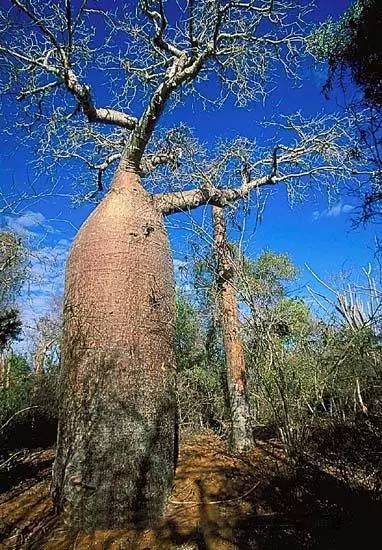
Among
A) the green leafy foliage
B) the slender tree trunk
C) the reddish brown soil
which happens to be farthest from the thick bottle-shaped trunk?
the green leafy foliage

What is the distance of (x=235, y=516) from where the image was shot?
2.38 meters

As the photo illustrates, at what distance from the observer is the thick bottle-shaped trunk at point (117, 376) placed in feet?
8.00

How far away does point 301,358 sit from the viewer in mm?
3934

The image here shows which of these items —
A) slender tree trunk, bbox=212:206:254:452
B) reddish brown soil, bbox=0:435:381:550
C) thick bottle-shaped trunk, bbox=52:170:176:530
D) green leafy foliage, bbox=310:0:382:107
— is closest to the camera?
reddish brown soil, bbox=0:435:381:550

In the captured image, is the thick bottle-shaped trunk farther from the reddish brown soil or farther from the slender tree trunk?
the slender tree trunk

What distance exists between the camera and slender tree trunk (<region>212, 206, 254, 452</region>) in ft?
12.0

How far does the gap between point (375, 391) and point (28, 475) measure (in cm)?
394

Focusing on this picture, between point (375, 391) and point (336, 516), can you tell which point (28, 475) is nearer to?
point (336, 516)

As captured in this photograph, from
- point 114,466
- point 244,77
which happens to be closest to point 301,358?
point 114,466

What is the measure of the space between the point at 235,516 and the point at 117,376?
3.59 ft

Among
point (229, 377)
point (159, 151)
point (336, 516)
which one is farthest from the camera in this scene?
point (159, 151)

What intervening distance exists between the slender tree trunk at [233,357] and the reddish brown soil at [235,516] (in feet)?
2.65

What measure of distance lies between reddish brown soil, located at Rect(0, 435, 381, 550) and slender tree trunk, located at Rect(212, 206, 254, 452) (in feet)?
2.65

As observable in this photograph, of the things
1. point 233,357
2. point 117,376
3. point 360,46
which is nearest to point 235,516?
point 117,376
